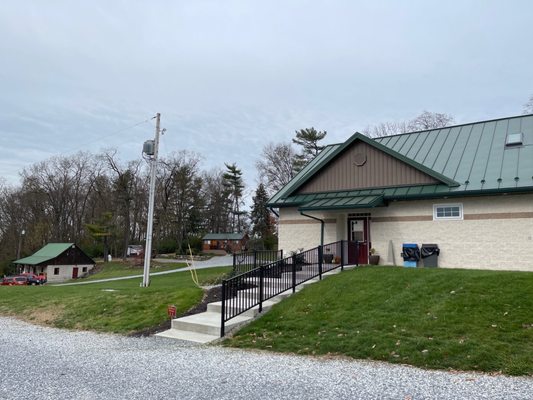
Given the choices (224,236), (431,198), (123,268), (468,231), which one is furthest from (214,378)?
(224,236)

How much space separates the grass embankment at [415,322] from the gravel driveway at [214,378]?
1.57ft

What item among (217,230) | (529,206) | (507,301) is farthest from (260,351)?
(217,230)

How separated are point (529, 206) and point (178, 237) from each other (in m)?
48.1

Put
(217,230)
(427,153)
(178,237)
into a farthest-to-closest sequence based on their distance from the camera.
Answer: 1. (217,230)
2. (178,237)
3. (427,153)

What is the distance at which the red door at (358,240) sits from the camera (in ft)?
52.1

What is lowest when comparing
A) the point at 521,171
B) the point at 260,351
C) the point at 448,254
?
the point at 260,351

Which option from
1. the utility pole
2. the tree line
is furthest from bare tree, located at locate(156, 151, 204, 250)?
the utility pole

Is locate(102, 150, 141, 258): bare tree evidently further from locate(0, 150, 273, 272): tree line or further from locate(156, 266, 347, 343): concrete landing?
locate(156, 266, 347, 343): concrete landing

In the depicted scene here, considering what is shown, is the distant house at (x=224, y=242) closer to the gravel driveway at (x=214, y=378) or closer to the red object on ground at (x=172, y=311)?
the red object on ground at (x=172, y=311)

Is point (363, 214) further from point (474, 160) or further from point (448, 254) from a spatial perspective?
point (474, 160)

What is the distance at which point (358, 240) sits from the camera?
16.1 m

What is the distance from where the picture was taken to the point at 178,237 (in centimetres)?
5641

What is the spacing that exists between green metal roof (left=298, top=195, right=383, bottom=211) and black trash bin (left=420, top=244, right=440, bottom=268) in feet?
7.18

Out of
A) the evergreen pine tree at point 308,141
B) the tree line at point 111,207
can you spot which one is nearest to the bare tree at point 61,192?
the tree line at point 111,207
